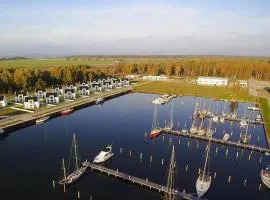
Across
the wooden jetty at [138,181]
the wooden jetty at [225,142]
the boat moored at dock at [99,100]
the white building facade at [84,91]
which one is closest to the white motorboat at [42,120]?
the boat moored at dock at [99,100]

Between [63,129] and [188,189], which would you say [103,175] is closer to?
[188,189]

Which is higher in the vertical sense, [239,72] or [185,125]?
[239,72]

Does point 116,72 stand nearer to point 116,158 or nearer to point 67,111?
point 67,111

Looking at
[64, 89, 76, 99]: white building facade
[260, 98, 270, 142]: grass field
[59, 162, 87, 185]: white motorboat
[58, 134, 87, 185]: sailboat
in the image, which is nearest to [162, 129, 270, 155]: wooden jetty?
[260, 98, 270, 142]: grass field

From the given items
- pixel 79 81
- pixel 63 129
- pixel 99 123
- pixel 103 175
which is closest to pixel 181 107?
pixel 99 123

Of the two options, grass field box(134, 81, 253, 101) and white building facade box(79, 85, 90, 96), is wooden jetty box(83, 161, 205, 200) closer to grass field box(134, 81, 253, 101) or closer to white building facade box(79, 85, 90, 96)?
white building facade box(79, 85, 90, 96)

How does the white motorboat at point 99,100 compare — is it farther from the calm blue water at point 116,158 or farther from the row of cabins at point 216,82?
the row of cabins at point 216,82
